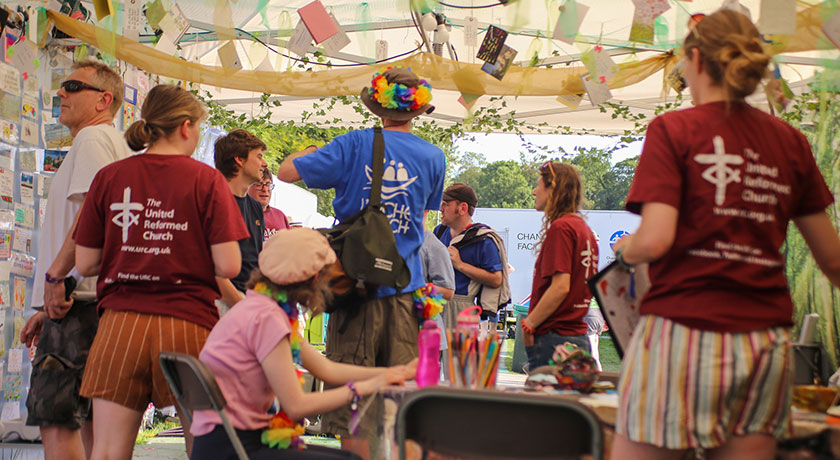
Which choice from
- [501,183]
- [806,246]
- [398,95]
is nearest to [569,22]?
[398,95]

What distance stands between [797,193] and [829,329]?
12.8 feet

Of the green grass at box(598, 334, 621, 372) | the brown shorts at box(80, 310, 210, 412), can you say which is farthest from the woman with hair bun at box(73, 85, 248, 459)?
the green grass at box(598, 334, 621, 372)

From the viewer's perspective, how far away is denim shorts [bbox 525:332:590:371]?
3.43 metres

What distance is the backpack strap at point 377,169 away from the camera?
2.66 m

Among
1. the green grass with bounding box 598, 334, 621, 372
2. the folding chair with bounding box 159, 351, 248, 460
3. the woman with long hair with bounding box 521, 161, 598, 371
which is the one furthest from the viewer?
the green grass with bounding box 598, 334, 621, 372

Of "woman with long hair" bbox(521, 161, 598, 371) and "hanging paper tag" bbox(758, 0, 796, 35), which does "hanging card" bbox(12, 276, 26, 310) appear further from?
"hanging paper tag" bbox(758, 0, 796, 35)

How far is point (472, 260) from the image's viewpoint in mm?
5094

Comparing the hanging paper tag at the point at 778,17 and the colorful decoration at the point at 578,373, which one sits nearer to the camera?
the colorful decoration at the point at 578,373

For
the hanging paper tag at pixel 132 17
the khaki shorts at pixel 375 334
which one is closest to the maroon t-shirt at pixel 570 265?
the khaki shorts at pixel 375 334

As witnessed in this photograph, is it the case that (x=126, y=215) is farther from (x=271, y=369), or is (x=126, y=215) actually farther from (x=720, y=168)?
(x=720, y=168)

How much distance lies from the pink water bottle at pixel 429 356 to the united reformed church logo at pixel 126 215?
1012mm

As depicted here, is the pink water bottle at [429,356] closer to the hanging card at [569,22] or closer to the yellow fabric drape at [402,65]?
the hanging card at [569,22]

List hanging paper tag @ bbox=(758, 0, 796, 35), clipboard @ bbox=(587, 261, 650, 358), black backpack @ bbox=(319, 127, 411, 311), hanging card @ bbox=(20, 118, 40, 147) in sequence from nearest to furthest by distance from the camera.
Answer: clipboard @ bbox=(587, 261, 650, 358) → black backpack @ bbox=(319, 127, 411, 311) → hanging paper tag @ bbox=(758, 0, 796, 35) → hanging card @ bbox=(20, 118, 40, 147)

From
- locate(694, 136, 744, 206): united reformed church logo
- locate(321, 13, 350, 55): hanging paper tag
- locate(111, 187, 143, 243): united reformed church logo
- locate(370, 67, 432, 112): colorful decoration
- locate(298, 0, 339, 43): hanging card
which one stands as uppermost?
locate(298, 0, 339, 43): hanging card
